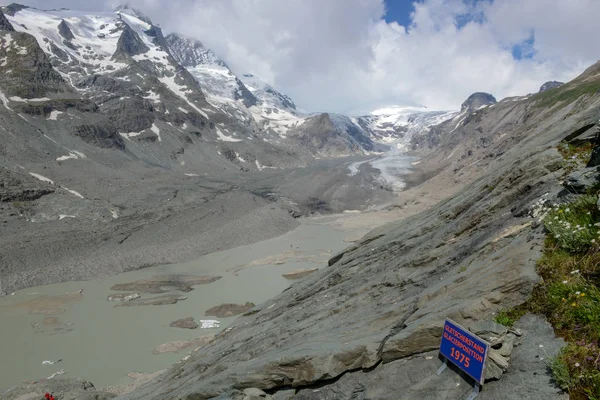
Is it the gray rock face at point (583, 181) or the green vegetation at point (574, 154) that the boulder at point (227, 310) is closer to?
the green vegetation at point (574, 154)

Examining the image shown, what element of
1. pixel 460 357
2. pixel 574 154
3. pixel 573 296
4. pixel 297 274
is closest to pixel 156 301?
pixel 297 274

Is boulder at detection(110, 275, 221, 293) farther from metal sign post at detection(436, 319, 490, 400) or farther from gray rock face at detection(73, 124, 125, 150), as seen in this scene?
gray rock face at detection(73, 124, 125, 150)

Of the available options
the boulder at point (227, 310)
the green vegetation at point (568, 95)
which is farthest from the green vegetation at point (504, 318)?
the green vegetation at point (568, 95)

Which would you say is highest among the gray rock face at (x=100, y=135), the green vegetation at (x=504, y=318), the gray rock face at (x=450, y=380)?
the gray rock face at (x=100, y=135)

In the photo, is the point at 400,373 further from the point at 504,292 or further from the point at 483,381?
the point at 504,292

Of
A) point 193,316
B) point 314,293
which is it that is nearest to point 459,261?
point 314,293

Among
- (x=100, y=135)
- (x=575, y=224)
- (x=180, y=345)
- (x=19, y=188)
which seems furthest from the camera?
(x=100, y=135)

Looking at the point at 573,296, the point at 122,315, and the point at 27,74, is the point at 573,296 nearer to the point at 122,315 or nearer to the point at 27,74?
the point at 122,315
